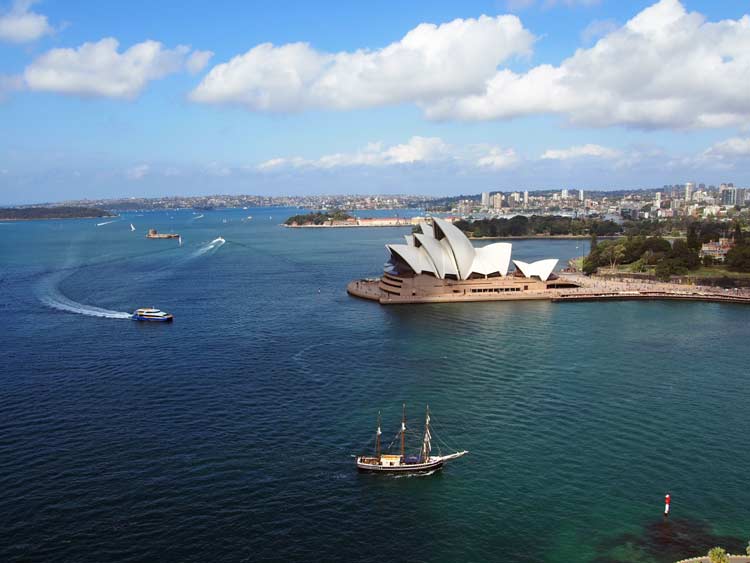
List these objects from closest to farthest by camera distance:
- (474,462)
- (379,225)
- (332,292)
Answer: (474,462) < (332,292) < (379,225)

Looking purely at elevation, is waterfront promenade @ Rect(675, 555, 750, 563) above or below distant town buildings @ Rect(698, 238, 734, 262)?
below

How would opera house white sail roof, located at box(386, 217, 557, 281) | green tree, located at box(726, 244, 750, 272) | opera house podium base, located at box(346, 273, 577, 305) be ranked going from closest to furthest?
opera house podium base, located at box(346, 273, 577, 305), opera house white sail roof, located at box(386, 217, 557, 281), green tree, located at box(726, 244, 750, 272)

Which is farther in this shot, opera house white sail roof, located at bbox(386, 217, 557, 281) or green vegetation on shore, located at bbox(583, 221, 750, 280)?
green vegetation on shore, located at bbox(583, 221, 750, 280)

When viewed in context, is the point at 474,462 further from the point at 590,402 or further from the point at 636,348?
the point at 636,348

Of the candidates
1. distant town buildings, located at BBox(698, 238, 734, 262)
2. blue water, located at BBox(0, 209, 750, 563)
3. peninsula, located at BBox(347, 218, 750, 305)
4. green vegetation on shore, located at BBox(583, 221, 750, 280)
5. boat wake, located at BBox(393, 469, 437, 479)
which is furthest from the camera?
distant town buildings, located at BBox(698, 238, 734, 262)

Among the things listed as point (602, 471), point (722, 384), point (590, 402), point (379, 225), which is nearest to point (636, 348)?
point (722, 384)

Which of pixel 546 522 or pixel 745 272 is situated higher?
pixel 745 272

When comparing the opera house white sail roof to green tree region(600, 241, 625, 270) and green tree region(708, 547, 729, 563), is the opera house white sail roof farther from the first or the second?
green tree region(708, 547, 729, 563)

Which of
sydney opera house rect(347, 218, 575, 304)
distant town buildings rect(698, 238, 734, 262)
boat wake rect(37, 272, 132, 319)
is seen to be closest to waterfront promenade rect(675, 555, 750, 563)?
sydney opera house rect(347, 218, 575, 304)

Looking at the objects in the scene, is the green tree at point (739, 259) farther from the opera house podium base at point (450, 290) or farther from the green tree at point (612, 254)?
the opera house podium base at point (450, 290)
